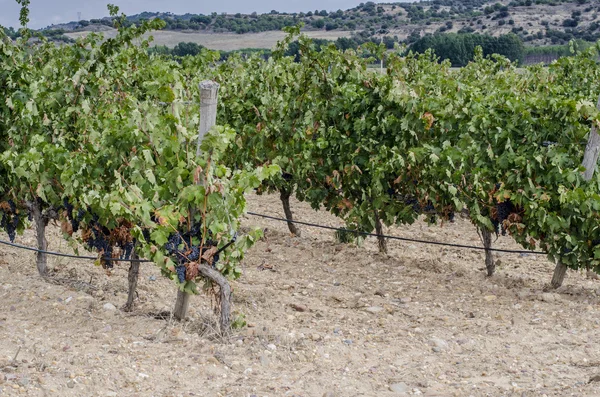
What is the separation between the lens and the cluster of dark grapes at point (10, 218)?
22.9 ft

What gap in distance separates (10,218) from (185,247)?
253cm

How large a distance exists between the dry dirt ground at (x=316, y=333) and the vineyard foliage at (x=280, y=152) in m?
0.53

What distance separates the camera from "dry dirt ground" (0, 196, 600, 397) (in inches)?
182

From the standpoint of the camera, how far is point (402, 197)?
8.22 metres

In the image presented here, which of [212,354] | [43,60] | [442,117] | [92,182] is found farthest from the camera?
[43,60]

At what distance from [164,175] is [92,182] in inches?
31.2

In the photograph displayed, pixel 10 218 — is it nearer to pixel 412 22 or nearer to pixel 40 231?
pixel 40 231

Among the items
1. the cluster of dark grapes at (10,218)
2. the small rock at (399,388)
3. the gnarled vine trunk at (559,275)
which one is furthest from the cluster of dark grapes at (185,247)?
the gnarled vine trunk at (559,275)

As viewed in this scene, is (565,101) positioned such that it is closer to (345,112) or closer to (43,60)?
(345,112)

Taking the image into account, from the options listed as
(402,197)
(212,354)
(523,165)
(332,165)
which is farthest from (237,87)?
(212,354)

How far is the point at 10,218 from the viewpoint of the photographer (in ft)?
23.2

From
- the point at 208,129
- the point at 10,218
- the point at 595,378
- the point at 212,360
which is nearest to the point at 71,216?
the point at 10,218

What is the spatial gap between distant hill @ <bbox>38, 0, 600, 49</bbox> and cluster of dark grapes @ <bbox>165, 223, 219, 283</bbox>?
52392mm

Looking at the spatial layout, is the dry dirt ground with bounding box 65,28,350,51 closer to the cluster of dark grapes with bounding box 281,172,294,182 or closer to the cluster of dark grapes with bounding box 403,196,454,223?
the cluster of dark grapes with bounding box 281,172,294,182
